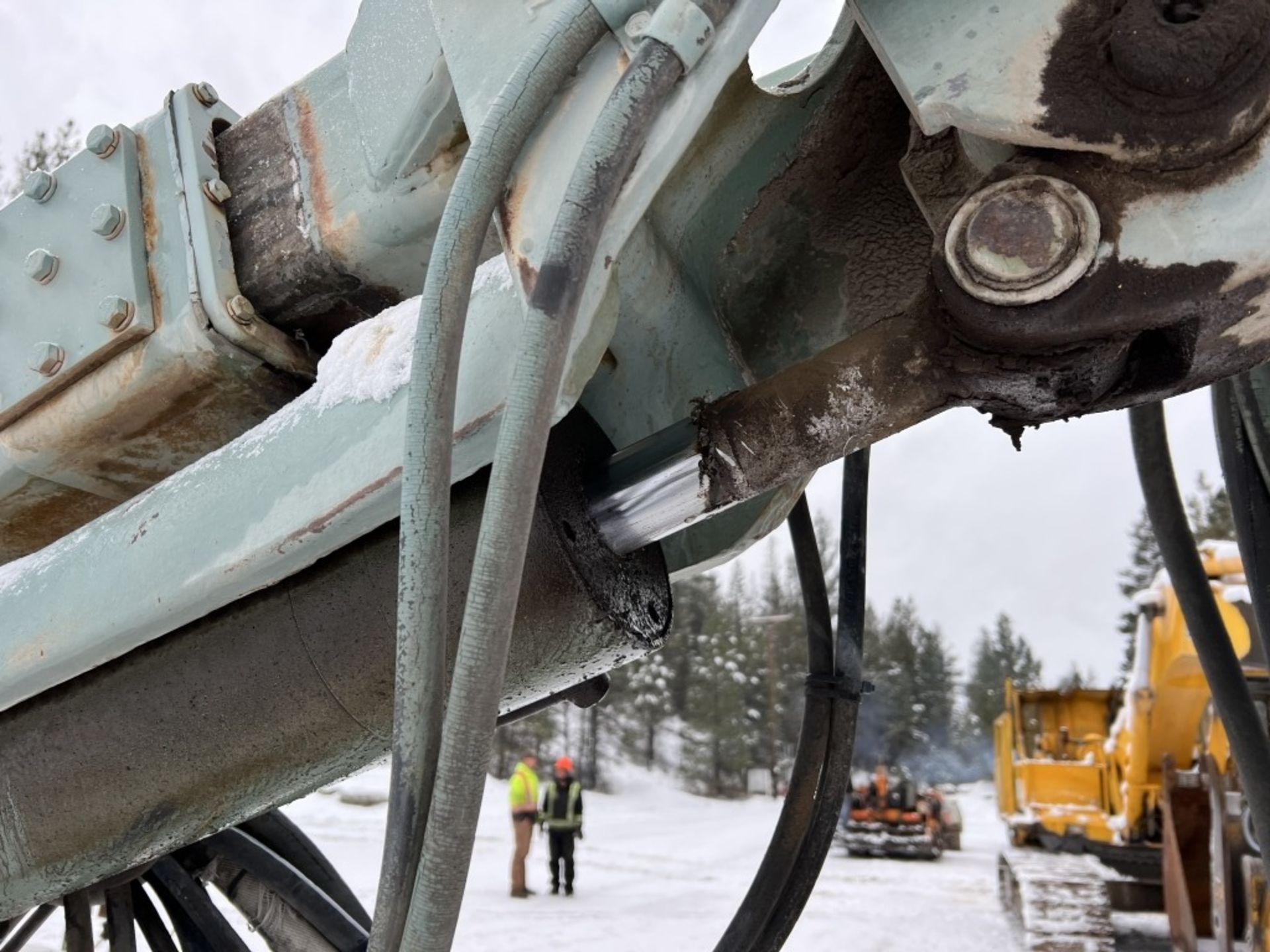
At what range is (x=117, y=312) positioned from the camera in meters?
1.41

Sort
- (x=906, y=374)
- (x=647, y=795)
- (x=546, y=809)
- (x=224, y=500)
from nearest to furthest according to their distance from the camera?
(x=906, y=374), (x=224, y=500), (x=546, y=809), (x=647, y=795)

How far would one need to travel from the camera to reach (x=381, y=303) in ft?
4.93

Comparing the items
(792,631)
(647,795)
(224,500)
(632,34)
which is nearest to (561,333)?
(632,34)

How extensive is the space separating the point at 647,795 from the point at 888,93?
32187 mm

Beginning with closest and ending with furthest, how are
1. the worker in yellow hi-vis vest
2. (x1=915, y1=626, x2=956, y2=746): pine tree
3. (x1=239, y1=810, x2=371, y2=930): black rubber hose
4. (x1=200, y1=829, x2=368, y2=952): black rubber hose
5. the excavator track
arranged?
(x1=200, y1=829, x2=368, y2=952): black rubber hose < (x1=239, y1=810, x2=371, y2=930): black rubber hose < the excavator track < the worker in yellow hi-vis vest < (x1=915, y1=626, x2=956, y2=746): pine tree

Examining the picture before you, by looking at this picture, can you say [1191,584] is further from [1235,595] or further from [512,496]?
[1235,595]

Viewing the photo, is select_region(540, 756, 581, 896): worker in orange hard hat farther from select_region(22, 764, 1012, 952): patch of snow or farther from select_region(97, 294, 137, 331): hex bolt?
select_region(97, 294, 137, 331): hex bolt

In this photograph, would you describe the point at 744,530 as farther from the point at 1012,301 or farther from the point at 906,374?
the point at 1012,301

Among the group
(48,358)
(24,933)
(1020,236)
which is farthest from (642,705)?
(1020,236)

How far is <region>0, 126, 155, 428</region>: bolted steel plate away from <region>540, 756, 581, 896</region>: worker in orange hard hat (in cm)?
1005

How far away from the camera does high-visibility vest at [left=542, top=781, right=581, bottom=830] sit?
11.3 metres

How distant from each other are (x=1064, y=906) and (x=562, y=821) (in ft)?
16.2

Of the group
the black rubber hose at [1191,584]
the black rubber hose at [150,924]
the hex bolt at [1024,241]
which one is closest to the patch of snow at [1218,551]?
the black rubber hose at [1191,584]

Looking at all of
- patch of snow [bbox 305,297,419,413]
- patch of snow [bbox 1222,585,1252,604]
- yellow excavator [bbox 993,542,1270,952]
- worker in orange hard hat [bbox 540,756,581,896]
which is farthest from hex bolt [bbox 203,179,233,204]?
worker in orange hard hat [bbox 540,756,581,896]
